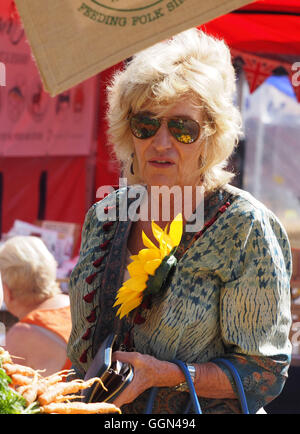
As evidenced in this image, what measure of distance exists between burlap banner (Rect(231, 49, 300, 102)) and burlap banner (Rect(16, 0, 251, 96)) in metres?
4.49

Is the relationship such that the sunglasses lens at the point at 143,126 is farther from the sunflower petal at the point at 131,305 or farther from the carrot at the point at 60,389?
the carrot at the point at 60,389

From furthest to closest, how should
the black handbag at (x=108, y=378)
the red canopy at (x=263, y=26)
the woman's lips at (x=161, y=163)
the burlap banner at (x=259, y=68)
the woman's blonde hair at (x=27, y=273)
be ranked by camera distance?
the burlap banner at (x=259, y=68), the red canopy at (x=263, y=26), the woman's blonde hair at (x=27, y=273), the woman's lips at (x=161, y=163), the black handbag at (x=108, y=378)

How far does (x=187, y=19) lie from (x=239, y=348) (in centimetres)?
99

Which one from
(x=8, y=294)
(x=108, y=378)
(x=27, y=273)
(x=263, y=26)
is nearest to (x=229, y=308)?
(x=108, y=378)

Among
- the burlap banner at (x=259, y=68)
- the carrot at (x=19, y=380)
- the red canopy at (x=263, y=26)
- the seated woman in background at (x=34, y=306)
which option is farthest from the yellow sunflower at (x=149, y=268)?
the burlap banner at (x=259, y=68)

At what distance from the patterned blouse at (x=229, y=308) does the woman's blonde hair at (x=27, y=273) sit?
159 centimetres

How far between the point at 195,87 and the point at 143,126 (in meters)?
0.20

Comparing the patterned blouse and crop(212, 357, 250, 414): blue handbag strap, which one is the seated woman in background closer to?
the patterned blouse

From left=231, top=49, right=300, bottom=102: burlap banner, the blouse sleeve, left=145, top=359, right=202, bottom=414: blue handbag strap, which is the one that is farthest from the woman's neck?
left=231, top=49, right=300, bottom=102: burlap banner

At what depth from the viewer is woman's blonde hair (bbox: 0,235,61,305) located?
3.70 meters

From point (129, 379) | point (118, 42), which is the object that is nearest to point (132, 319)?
point (129, 379)

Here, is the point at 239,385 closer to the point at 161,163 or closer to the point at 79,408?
the point at 79,408

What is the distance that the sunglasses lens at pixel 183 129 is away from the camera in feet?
7.21

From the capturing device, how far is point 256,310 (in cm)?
202
